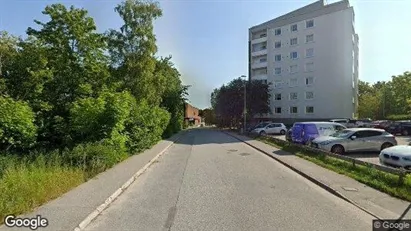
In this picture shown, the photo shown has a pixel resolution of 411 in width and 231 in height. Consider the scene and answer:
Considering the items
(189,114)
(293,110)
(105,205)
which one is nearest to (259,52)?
(293,110)

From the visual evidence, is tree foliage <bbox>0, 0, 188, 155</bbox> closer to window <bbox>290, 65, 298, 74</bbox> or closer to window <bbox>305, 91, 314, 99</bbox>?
window <bbox>305, 91, 314, 99</bbox>

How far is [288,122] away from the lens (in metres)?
62.8

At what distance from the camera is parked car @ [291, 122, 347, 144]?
22.0 meters

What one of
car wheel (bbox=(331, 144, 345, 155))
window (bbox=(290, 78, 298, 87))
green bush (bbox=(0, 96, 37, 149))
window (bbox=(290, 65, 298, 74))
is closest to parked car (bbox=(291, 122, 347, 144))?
car wheel (bbox=(331, 144, 345, 155))

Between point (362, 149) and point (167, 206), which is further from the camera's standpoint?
point (362, 149)

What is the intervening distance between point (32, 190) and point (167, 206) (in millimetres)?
3103

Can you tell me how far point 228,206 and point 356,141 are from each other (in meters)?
12.9

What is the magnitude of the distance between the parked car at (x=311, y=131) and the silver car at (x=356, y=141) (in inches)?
112

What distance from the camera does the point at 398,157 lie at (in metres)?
11.7

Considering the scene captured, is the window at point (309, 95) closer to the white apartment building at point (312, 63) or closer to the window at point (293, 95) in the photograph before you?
the white apartment building at point (312, 63)

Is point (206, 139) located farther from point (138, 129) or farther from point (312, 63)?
point (312, 63)

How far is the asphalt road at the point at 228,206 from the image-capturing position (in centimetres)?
641

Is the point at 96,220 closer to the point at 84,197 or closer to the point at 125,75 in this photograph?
the point at 84,197

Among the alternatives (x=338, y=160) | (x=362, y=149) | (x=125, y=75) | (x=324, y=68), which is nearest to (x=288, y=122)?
(x=324, y=68)
